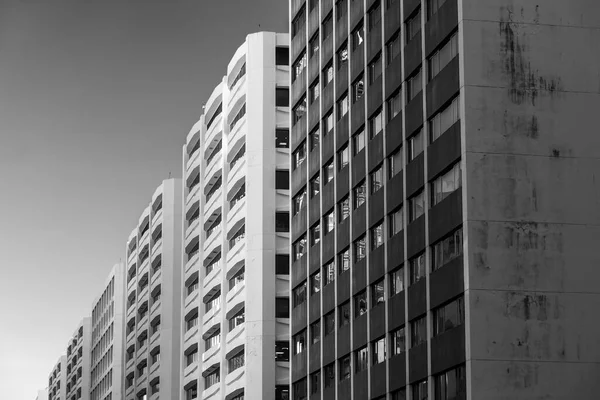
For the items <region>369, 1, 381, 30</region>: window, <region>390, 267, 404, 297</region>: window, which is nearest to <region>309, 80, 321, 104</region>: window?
<region>369, 1, 381, 30</region>: window

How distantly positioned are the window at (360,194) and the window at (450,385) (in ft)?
62.1

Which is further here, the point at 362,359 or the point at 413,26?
the point at 362,359

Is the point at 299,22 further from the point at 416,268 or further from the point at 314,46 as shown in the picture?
the point at 416,268

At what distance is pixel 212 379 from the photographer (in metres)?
128

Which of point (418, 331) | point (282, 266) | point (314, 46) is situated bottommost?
point (418, 331)

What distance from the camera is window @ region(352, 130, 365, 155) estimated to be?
83.8 meters

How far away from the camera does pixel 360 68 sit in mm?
84188

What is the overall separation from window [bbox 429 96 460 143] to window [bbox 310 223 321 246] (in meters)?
25.4

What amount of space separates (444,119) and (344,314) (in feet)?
71.6

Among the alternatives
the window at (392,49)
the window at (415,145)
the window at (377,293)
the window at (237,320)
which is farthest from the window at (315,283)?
the window at (415,145)

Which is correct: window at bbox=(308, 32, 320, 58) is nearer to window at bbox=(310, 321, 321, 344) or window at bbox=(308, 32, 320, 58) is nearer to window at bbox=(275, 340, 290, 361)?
window at bbox=(310, 321, 321, 344)

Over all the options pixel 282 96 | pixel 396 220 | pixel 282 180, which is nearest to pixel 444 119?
pixel 396 220

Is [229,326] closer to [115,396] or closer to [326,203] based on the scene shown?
[326,203]

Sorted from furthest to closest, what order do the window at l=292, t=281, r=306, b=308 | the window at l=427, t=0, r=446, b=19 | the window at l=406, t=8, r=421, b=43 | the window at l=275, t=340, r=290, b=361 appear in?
the window at l=275, t=340, r=290, b=361 → the window at l=292, t=281, r=306, b=308 → the window at l=406, t=8, r=421, b=43 → the window at l=427, t=0, r=446, b=19
